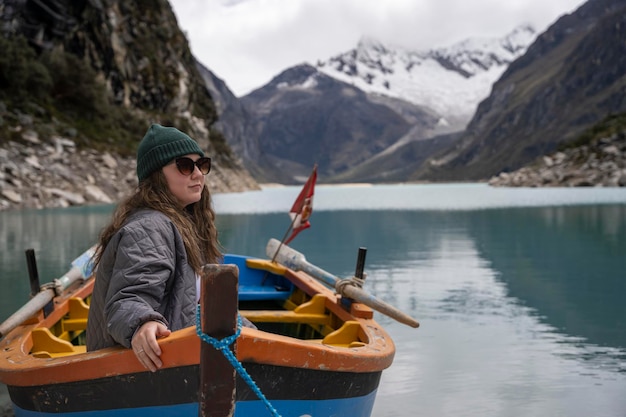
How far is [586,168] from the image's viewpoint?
3903 inches

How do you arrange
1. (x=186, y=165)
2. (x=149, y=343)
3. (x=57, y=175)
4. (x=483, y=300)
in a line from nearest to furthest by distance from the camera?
1. (x=149, y=343)
2. (x=186, y=165)
3. (x=483, y=300)
4. (x=57, y=175)

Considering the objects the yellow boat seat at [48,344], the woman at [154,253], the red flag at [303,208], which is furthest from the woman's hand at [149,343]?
the red flag at [303,208]

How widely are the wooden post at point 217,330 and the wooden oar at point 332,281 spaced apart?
319cm

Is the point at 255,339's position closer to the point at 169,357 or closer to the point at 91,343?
the point at 169,357

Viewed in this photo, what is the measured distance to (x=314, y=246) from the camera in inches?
1003

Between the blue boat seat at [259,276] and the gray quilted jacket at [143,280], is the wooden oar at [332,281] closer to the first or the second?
the blue boat seat at [259,276]

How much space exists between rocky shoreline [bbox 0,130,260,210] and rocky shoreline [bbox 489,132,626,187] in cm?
6932

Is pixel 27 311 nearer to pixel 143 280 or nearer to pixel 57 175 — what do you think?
pixel 143 280

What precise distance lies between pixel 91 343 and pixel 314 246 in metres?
21.2

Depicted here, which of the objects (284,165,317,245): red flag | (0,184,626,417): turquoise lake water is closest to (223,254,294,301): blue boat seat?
(284,165,317,245): red flag

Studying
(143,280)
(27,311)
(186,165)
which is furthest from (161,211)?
(27,311)

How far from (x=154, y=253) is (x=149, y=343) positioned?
527 millimetres

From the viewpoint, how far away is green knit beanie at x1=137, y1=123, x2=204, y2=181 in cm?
411

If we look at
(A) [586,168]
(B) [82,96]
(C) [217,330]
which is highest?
(B) [82,96]
